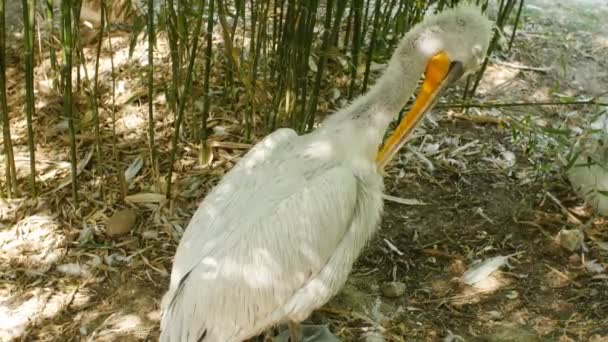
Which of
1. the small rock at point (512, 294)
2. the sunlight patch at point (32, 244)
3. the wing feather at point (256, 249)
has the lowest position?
the sunlight patch at point (32, 244)

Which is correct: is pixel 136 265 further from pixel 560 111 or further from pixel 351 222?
pixel 560 111

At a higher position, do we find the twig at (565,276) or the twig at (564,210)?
the twig at (564,210)

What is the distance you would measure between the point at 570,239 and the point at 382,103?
1.23 meters

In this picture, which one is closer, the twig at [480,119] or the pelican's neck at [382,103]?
the pelican's neck at [382,103]

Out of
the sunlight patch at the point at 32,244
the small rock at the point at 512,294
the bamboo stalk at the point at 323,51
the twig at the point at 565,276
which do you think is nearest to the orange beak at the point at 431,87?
the bamboo stalk at the point at 323,51

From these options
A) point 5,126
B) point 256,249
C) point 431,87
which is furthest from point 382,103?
point 5,126

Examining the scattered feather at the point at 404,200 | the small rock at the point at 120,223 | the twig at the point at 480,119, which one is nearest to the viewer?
the small rock at the point at 120,223

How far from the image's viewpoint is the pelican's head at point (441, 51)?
2574 mm

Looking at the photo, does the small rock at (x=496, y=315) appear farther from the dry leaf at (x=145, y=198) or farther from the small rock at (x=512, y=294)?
the dry leaf at (x=145, y=198)

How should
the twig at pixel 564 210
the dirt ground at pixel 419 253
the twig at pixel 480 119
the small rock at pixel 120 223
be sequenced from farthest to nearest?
1. the twig at pixel 480 119
2. the twig at pixel 564 210
3. the small rock at pixel 120 223
4. the dirt ground at pixel 419 253

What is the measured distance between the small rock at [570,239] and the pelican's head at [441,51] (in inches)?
41.8

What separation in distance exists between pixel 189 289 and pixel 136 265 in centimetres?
89

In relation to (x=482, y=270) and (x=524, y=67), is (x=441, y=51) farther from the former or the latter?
(x=524, y=67)

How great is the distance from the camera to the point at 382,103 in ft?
8.84
